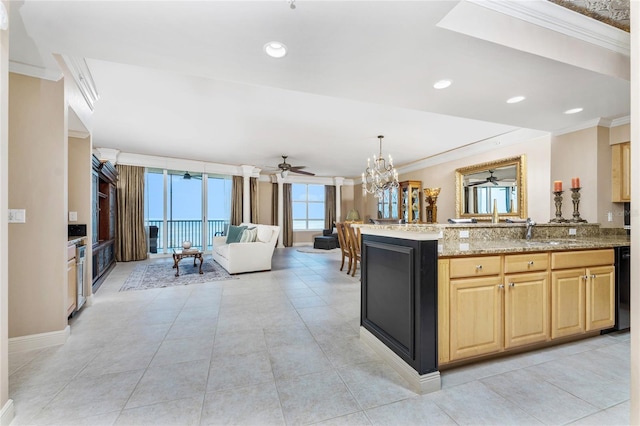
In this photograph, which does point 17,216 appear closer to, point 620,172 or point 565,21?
point 565,21

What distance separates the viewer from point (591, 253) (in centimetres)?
231

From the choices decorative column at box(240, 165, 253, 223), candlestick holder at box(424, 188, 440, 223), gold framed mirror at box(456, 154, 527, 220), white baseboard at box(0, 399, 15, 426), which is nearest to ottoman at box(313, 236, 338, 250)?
decorative column at box(240, 165, 253, 223)

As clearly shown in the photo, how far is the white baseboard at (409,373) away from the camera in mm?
1687

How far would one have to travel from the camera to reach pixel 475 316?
1885 mm

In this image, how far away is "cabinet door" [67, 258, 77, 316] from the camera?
2.62 m

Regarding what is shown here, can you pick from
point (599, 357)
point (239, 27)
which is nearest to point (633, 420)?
point (599, 357)

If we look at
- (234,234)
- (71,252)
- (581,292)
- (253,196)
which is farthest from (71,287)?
(253,196)

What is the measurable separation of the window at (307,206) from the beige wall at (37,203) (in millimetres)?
7336

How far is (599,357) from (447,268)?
151 centimetres

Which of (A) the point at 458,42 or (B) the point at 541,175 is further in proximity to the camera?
(B) the point at 541,175

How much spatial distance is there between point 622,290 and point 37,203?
510 cm

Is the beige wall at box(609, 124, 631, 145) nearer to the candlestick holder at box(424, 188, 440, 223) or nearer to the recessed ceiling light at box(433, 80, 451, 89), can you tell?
the recessed ceiling light at box(433, 80, 451, 89)

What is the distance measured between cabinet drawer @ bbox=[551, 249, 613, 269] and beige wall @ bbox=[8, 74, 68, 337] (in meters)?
4.05

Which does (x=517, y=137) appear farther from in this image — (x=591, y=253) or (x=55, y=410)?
(x=55, y=410)
